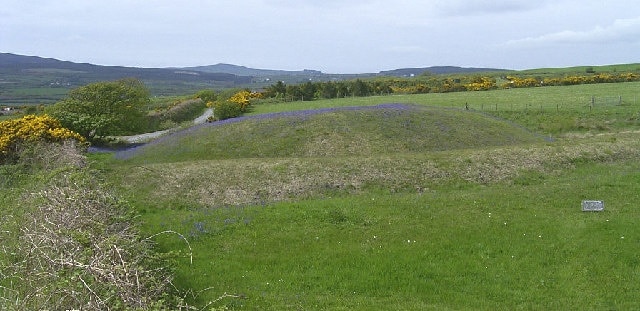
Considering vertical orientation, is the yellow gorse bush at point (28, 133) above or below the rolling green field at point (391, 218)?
above

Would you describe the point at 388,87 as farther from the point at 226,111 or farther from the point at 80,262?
the point at 80,262

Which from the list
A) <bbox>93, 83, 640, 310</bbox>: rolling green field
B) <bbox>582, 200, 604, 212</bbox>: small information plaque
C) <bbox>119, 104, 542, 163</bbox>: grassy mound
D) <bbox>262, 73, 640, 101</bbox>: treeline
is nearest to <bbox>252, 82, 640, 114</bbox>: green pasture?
<bbox>262, 73, 640, 101</bbox>: treeline

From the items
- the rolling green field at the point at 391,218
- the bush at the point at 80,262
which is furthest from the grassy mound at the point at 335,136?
the bush at the point at 80,262

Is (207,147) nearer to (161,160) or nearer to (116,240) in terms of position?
(161,160)

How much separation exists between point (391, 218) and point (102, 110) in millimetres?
Result: 37372

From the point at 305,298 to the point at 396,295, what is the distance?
7.60ft

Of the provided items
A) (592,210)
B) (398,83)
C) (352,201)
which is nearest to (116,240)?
(352,201)

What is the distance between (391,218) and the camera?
17922mm

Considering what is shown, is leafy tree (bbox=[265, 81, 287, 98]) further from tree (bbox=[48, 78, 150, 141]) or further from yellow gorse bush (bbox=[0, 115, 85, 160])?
yellow gorse bush (bbox=[0, 115, 85, 160])

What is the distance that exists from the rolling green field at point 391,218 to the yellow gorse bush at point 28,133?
371 centimetres

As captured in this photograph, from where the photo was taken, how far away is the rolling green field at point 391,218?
498 inches

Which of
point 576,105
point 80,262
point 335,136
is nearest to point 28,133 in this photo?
point 335,136

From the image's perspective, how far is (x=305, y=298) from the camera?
1220 centimetres

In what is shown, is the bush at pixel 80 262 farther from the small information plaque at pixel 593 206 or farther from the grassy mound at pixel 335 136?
the grassy mound at pixel 335 136
